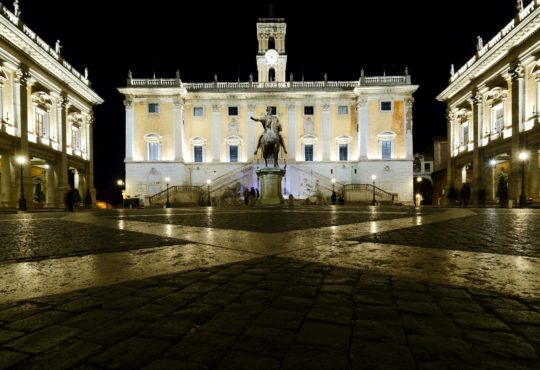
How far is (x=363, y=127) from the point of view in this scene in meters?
39.8

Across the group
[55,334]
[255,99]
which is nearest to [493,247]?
[55,334]

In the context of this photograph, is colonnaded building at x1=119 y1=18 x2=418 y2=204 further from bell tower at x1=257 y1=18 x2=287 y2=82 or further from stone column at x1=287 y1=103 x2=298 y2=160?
bell tower at x1=257 y1=18 x2=287 y2=82

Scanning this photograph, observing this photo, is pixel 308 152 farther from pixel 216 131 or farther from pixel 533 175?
pixel 533 175

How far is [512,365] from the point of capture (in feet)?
4.59

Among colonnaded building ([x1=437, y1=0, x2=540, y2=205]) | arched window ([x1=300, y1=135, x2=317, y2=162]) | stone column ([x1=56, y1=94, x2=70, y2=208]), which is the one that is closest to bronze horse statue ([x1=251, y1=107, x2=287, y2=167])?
colonnaded building ([x1=437, y1=0, x2=540, y2=205])

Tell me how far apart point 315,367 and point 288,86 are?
42280 millimetres

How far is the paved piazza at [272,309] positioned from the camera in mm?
1495

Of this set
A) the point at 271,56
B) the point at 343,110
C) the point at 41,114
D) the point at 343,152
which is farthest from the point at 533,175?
the point at 41,114

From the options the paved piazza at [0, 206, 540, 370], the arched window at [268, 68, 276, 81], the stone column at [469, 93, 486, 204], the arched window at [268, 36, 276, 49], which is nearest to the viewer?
the paved piazza at [0, 206, 540, 370]

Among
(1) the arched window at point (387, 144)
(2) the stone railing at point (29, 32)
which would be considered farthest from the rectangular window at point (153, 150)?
(1) the arched window at point (387, 144)

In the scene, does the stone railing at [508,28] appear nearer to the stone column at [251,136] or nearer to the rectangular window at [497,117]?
the rectangular window at [497,117]

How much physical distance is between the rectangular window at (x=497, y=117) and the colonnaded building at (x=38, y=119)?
37940 millimetres

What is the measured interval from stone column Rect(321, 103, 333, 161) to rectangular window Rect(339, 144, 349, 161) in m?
1.59

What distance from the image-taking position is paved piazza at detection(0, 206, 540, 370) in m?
1.50
